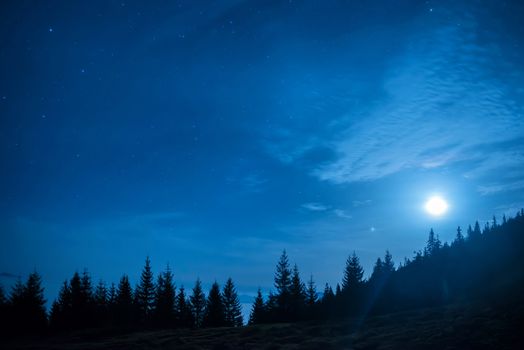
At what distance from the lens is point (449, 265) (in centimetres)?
7281

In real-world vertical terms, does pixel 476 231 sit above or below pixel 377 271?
above

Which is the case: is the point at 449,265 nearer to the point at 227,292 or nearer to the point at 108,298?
the point at 227,292

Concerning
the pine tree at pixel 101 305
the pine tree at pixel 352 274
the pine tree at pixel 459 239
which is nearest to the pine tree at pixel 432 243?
the pine tree at pixel 459 239

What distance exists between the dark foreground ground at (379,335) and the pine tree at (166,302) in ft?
67.3

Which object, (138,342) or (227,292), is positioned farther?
(227,292)

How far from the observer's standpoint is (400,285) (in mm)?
65625

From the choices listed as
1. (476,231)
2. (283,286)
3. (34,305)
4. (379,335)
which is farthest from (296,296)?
(476,231)

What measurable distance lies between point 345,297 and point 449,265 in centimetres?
2853

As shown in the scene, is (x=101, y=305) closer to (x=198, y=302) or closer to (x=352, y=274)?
(x=198, y=302)

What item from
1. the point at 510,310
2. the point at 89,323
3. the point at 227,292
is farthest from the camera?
the point at 227,292

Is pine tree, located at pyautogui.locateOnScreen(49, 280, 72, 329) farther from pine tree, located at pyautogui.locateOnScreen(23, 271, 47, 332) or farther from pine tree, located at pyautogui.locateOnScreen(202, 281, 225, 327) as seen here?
pine tree, located at pyautogui.locateOnScreen(202, 281, 225, 327)

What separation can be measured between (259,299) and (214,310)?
13953 millimetres

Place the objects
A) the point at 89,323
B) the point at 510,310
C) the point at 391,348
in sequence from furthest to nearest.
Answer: the point at 89,323 → the point at 510,310 → the point at 391,348

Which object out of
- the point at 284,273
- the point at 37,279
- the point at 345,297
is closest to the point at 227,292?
the point at 284,273
